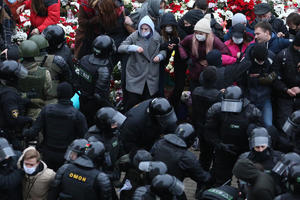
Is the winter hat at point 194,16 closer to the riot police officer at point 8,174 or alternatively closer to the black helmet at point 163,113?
the black helmet at point 163,113

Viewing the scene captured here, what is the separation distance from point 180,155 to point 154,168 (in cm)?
67

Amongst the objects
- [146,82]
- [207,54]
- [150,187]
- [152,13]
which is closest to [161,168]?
[150,187]

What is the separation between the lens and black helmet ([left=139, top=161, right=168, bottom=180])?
6.20 meters

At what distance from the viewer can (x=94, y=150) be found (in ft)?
21.4

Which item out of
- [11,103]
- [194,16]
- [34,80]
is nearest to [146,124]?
[11,103]

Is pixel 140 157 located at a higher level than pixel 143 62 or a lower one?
higher

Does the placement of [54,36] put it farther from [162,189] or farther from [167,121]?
[162,189]

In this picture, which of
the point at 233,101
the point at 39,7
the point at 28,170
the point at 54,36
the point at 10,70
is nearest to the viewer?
the point at 28,170

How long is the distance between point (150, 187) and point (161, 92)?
4.65 m

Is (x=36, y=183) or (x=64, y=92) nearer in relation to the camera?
(x=36, y=183)

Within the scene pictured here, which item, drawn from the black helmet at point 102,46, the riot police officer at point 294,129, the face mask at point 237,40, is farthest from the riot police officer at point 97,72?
the riot police officer at point 294,129

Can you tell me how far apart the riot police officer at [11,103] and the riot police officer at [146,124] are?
1449mm

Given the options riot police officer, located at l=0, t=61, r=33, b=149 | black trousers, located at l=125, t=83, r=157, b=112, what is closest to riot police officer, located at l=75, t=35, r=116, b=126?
riot police officer, located at l=0, t=61, r=33, b=149

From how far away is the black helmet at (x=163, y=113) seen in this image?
7.38 metres
